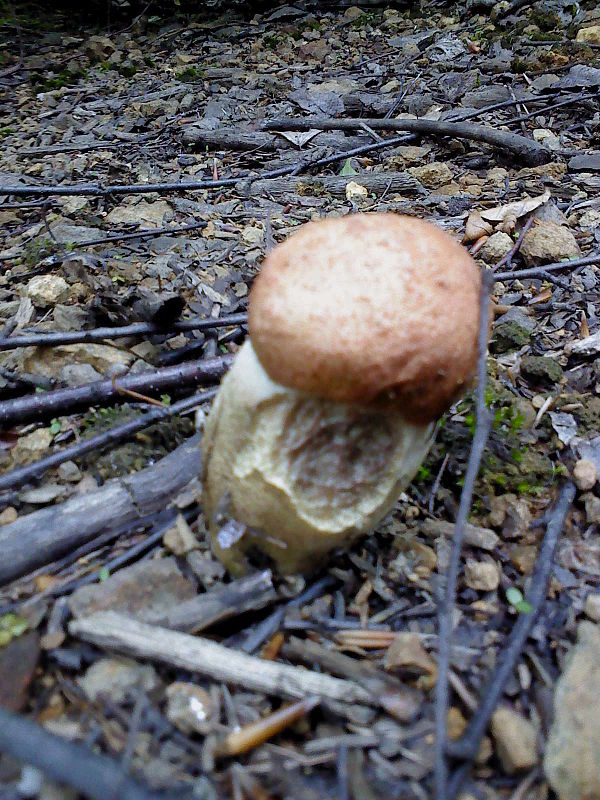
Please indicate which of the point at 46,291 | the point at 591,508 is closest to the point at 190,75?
the point at 46,291

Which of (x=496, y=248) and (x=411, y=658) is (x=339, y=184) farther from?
(x=411, y=658)

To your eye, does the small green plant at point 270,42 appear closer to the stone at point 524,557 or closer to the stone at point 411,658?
the stone at point 524,557

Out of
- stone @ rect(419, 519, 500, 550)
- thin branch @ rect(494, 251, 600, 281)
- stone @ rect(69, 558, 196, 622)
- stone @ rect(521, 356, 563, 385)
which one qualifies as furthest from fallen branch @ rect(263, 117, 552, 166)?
stone @ rect(69, 558, 196, 622)

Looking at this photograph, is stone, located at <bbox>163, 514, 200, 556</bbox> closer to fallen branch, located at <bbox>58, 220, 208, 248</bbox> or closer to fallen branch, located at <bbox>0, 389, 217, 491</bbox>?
fallen branch, located at <bbox>0, 389, 217, 491</bbox>

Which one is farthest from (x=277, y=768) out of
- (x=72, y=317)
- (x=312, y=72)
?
(x=312, y=72)

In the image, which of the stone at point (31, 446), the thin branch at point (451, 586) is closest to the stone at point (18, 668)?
the stone at point (31, 446)
